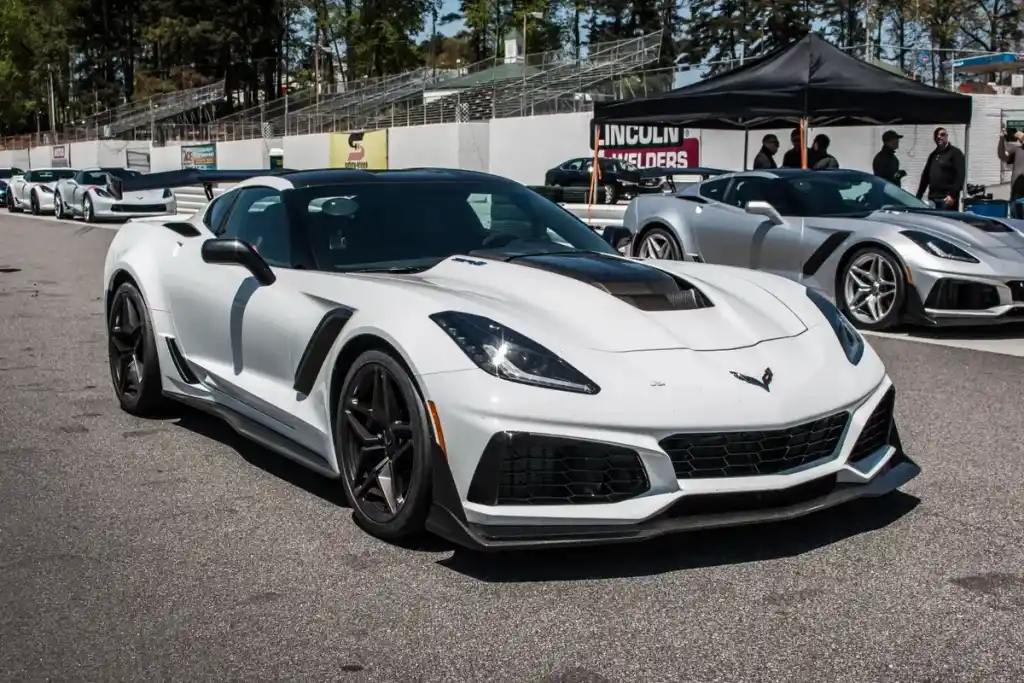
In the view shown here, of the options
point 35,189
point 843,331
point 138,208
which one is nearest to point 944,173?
point 843,331

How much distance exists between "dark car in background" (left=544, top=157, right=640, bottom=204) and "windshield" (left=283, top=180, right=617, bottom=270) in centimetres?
1995

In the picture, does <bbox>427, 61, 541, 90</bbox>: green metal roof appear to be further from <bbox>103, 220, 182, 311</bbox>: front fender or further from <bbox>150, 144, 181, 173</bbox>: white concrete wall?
<bbox>103, 220, 182, 311</bbox>: front fender

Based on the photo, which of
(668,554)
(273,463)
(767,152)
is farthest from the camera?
(767,152)

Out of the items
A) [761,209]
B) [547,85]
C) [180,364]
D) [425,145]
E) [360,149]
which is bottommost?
[180,364]

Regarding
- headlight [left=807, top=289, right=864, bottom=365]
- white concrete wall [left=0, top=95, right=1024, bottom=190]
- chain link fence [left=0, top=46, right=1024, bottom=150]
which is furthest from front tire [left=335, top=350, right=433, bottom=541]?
chain link fence [left=0, top=46, right=1024, bottom=150]

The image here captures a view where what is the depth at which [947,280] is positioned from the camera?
28.5 feet

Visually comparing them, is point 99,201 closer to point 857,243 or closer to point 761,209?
point 761,209

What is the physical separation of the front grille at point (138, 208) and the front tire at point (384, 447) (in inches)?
849

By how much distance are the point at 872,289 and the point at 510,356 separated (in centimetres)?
624

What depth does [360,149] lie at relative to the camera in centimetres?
3994

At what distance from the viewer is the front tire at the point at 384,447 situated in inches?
148

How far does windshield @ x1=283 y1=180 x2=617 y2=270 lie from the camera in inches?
189

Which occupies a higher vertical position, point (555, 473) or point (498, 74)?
point (498, 74)

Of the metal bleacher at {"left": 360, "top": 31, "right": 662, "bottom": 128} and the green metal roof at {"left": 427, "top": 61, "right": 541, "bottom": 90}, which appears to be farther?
the green metal roof at {"left": 427, "top": 61, "right": 541, "bottom": 90}
